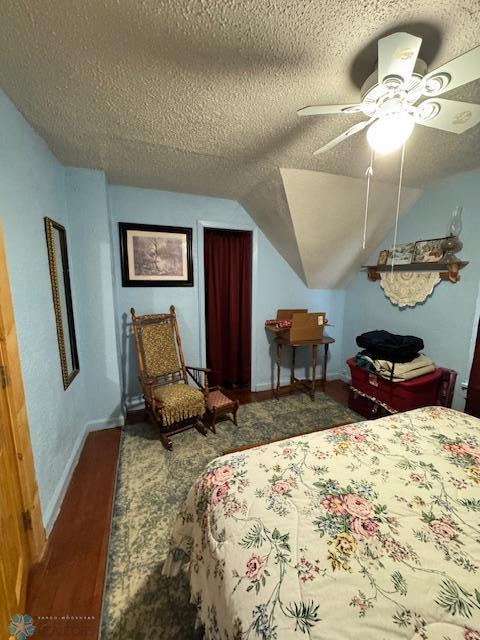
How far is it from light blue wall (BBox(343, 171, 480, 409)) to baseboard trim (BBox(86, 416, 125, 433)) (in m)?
3.19

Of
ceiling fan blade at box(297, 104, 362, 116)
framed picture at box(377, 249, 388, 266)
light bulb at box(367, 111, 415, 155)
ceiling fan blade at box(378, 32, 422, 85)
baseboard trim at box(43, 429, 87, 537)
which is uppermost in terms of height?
ceiling fan blade at box(378, 32, 422, 85)

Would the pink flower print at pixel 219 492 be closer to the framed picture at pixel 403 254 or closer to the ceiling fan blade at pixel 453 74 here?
the ceiling fan blade at pixel 453 74

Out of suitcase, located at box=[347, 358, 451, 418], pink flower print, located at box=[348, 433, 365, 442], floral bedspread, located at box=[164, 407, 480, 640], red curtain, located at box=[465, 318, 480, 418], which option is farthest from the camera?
suitcase, located at box=[347, 358, 451, 418]

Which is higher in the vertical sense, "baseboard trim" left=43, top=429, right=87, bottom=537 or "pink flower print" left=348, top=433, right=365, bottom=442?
"pink flower print" left=348, top=433, right=365, bottom=442

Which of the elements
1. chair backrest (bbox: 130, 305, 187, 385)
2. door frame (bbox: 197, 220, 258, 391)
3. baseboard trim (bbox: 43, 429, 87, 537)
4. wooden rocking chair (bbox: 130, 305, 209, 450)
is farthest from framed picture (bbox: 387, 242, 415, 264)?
baseboard trim (bbox: 43, 429, 87, 537)

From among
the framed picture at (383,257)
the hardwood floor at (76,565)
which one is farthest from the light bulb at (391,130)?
the hardwood floor at (76,565)

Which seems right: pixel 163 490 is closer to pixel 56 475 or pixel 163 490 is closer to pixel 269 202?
pixel 56 475

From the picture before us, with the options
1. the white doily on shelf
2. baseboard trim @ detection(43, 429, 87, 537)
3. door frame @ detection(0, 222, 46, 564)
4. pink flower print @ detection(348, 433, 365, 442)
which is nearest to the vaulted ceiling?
door frame @ detection(0, 222, 46, 564)

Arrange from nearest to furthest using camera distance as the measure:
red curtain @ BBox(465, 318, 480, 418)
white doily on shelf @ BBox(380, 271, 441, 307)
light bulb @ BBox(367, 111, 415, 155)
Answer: light bulb @ BBox(367, 111, 415, 155) < red curtain @ BBox(465, 318, 480, 418) < white doily on shelf @ BBox(380, 271, 441, 307)

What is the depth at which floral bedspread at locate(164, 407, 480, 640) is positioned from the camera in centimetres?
60

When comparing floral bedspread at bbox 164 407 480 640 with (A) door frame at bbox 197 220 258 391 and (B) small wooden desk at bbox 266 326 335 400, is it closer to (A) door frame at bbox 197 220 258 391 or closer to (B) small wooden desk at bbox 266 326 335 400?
(B) small wooden desk at bbox 266 326 335 400

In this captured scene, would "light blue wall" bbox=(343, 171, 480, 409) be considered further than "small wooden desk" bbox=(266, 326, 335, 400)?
No

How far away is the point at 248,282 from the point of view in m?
3.27

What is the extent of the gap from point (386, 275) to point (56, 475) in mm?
3606
